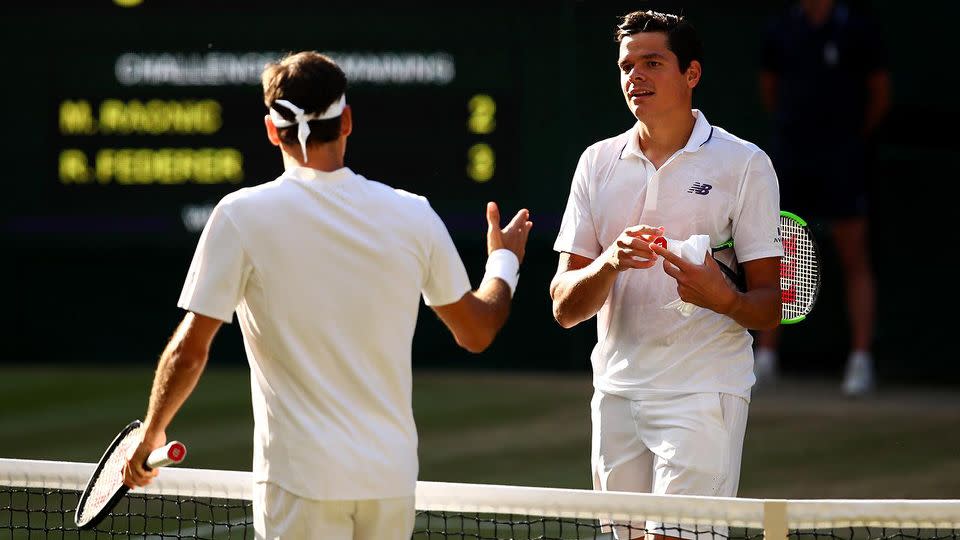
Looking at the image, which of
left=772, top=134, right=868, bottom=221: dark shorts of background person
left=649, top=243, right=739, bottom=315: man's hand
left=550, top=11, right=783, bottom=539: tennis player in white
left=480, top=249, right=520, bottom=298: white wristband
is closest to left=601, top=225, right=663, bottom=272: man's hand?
left=649, top=243, right=739, bottom=315: man's hand

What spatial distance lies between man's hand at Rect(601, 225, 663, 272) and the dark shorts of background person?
17.9ft

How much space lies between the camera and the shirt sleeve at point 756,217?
13.5 ft

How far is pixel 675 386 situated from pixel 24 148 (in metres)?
6.92

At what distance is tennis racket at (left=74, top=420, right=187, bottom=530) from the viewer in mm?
3514

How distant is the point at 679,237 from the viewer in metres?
4.17

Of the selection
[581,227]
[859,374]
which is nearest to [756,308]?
[581,227]

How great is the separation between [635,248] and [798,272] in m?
0.89

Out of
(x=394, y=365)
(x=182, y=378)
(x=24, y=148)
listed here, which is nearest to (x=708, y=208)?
(x=394, y=365)

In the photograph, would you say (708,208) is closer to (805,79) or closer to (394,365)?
(394,365)

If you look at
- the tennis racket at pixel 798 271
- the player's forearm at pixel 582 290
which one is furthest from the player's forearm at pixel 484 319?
the tennis racket at pixel 798 271

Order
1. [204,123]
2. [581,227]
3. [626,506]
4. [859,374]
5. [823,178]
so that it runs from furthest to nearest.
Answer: [204,123] < [823,178] < [859,374] < [581,227] < [626,506]

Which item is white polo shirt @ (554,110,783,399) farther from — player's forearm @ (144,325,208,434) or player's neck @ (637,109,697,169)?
player's forearm @ (144,325,208,434)

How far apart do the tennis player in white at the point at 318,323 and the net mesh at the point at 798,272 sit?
1.48m

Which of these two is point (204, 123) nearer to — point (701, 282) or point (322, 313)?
point (701, 282)
